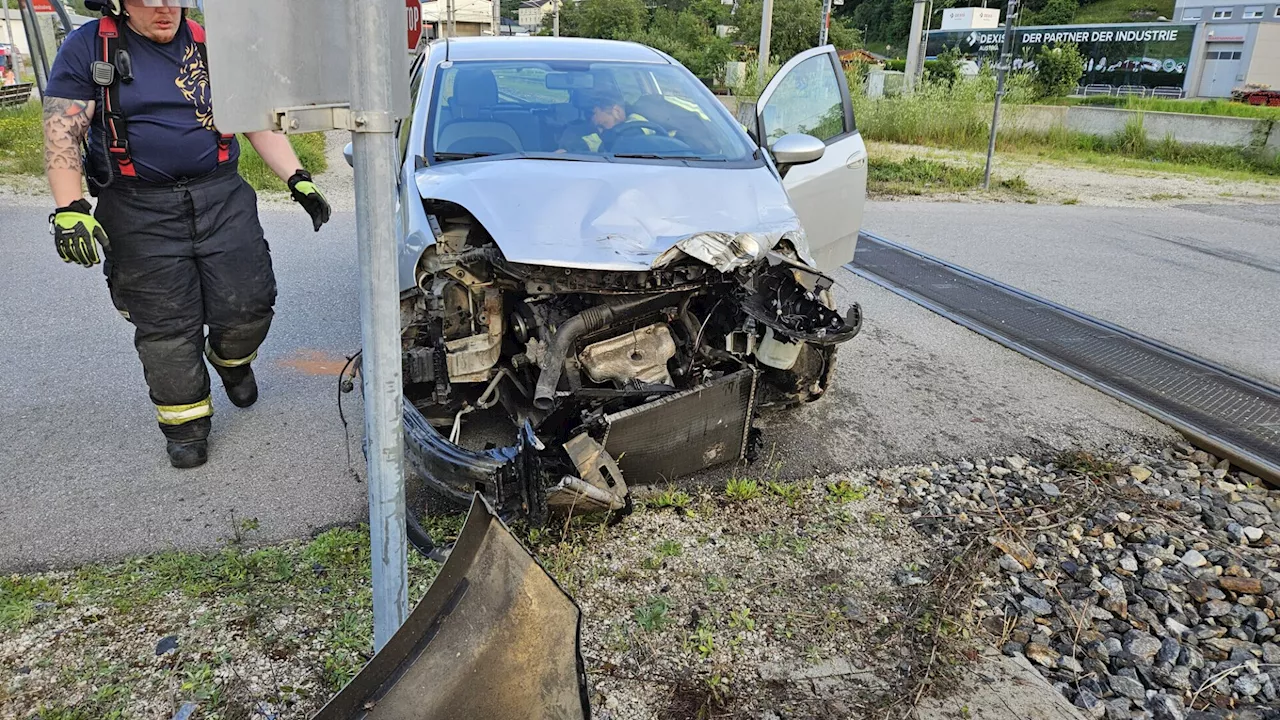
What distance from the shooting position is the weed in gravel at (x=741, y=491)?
354 centimetres

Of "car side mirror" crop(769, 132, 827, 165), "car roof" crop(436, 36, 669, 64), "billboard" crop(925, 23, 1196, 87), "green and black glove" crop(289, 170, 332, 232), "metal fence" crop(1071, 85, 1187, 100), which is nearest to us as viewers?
"green and black glove" crop(289, 170, 332, 232)

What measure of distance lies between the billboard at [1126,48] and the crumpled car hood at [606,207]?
128ft

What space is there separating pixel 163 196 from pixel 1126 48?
Result: 4661 cm

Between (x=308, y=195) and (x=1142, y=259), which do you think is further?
(x=1142, y=259)

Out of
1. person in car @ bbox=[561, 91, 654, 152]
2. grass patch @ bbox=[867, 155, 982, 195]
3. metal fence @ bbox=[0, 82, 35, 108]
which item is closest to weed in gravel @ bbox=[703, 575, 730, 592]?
person in car @ bbox=[561, 91, 654, 152]

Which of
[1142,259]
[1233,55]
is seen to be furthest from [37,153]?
[1233,55]

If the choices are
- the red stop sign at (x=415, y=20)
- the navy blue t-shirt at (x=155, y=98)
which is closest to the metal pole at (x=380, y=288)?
the navy blue t-shirt at (x=155, y=98)

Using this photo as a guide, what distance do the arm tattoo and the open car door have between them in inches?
122

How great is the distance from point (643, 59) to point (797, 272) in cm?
182

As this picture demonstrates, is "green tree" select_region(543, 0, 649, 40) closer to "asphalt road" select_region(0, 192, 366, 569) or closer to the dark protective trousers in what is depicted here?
"asphalt road" select_region(0, 192, 366, 569)

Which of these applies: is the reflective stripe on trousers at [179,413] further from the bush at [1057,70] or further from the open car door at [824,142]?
the bush at [1057,70]

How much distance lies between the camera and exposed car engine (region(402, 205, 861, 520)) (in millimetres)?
3051

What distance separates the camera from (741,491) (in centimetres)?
355

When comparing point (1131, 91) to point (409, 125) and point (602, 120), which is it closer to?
point (602, 120)
